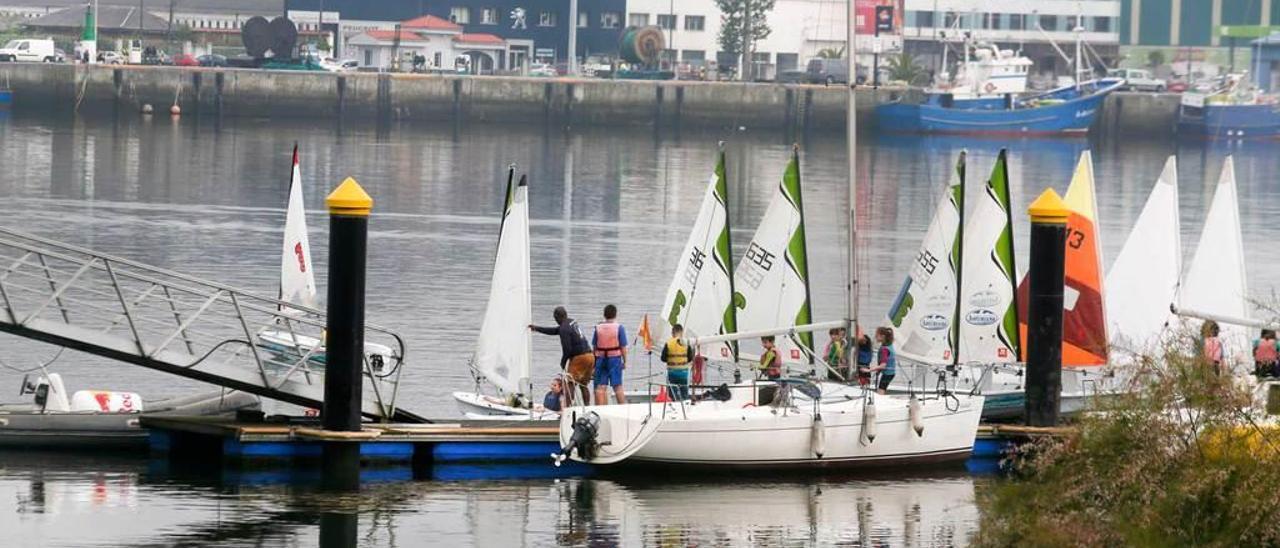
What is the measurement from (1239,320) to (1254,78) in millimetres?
141520

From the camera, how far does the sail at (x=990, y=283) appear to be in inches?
1359

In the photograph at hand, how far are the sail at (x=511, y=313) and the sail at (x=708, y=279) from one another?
2.87 metres

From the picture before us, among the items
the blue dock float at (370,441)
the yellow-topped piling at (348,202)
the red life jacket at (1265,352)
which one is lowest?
the blue dock float at (370,441)

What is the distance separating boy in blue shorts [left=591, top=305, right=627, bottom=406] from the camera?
102 feet

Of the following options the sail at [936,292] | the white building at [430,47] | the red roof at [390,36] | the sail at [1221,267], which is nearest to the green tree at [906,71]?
the white building at [430,47]

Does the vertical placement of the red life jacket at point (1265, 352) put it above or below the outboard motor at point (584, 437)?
above

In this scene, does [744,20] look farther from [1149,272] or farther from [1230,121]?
[1149,272]

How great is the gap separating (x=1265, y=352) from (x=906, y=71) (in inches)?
4963

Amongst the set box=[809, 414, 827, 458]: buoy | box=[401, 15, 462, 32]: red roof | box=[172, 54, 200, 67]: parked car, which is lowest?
box=[809, 414, 827, 458]: buoy

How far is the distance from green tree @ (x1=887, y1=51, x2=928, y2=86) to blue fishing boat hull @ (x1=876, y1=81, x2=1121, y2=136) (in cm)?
665

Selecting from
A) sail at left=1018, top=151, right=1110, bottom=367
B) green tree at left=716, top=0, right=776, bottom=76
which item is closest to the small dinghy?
sail at left=1018, top=151, right=1110, bottom=367

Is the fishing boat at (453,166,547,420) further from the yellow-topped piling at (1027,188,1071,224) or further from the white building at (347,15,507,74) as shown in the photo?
the white building at (347,15,507,74)

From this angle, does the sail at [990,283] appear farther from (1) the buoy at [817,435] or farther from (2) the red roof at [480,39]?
(2) the red roof at [480,39]

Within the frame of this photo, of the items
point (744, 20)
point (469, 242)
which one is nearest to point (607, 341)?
point (469, 242)
